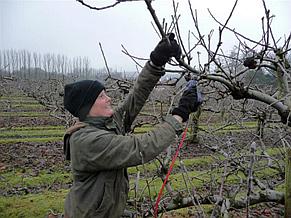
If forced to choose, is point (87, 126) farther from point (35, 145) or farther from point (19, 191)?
point (35, 145)

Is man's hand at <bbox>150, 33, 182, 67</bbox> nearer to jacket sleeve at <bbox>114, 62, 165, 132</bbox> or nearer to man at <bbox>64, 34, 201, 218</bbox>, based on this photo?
man at <bbox>64, 34, 201, 218</bbox>

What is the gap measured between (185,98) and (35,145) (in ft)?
38.9

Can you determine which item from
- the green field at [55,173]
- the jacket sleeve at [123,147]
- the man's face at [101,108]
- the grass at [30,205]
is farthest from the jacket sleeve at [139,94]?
the grass at [30,205]

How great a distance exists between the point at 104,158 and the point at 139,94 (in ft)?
2.59

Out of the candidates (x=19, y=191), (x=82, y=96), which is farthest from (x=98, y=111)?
(x=19, y=191)

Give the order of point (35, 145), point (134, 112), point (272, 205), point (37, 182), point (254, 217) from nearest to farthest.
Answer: point (134, 112) < point (254, 217) < point (272, 205) < point (37, 182) < point (35, 145)

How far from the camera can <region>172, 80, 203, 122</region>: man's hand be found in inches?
86.4

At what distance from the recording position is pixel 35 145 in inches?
516

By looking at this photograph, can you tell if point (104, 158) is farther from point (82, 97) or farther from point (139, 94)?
point (139, 94)

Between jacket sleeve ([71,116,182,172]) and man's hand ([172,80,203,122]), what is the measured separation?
8 cm

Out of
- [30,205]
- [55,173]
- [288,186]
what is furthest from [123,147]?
[55,173]

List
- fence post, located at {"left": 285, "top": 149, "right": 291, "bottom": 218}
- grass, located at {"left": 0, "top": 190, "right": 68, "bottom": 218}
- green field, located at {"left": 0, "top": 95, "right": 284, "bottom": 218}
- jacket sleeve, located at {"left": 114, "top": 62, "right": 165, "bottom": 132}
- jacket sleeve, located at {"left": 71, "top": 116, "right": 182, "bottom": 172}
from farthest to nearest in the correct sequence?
1. grass, located at {"left": 0, "top": 190, "right": 68, "bottom": 218}
2. green field, located at {"left": 0, "top": 95, "right": 284, "bottom": 218}
3. fence post, located at {"left": 285, "top": 149, "right": 291, "bottom": 218}
4. jacket sleeve, located at {"left": 114, "top": 62, "right": 165, "bottom": 132}
5. jacket sleeve, located at {"left": 71, "top": 116, "right": 182, "bottom": 172}

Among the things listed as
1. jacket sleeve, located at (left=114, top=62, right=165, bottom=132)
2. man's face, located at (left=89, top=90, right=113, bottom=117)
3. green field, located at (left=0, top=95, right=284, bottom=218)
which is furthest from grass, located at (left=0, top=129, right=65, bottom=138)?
man's face, located at (left=89, top=90, right=113, bottom=117)

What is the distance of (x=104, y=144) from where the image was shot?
7.02 feet
